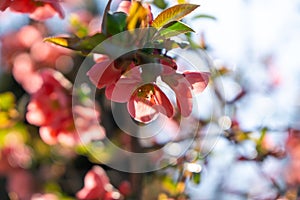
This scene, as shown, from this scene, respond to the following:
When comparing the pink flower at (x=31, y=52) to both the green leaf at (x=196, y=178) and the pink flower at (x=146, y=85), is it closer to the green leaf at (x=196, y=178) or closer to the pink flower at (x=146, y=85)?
the green leaf at (x=196, y=178)

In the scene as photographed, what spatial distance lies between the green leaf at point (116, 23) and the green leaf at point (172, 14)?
0.13ft

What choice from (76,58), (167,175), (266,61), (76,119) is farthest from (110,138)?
(266,61)

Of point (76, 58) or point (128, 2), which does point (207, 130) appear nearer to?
point (128, 2)

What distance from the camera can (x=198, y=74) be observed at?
746 millimetres

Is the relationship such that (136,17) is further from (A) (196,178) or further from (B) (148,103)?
(A) (196,178)

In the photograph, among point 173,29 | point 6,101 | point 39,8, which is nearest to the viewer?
point 173,29

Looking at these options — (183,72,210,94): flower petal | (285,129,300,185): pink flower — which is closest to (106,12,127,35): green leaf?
(183,72,210,94): flower petal

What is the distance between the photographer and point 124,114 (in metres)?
1.14

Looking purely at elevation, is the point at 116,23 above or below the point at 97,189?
above

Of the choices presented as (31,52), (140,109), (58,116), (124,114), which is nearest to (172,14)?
(140,109)

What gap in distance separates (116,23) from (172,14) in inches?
2.8

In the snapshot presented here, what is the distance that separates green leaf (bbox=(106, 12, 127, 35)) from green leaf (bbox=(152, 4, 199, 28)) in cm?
4

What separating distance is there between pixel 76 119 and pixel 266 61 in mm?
1108

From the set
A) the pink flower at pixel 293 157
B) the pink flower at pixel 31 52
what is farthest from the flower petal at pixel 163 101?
the pink flower at pixel 31 52
